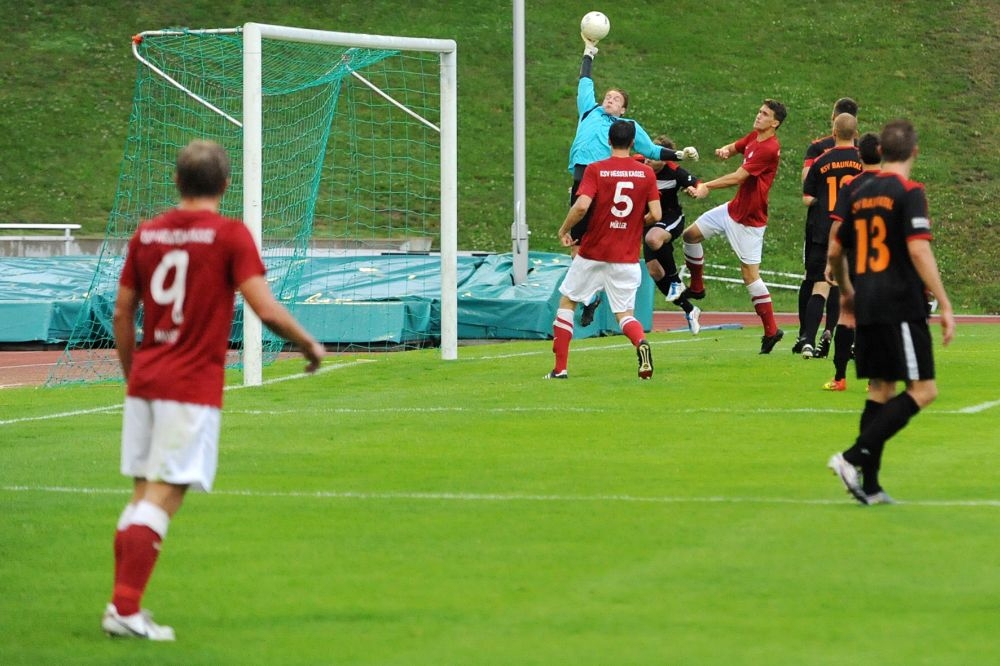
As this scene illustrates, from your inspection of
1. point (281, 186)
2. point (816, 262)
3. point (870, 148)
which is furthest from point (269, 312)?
point (281, 186)

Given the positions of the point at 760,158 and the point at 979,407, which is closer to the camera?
the point at 979,407

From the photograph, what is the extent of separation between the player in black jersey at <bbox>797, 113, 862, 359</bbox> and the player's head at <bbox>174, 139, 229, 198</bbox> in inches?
392

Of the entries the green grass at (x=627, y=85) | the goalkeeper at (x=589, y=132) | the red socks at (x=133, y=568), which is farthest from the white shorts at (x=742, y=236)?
the green grass at (x=627, y=85)

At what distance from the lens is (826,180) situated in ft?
49.6

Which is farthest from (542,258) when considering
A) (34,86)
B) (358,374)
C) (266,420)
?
(34,86)

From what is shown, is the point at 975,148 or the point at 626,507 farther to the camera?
the point at 975,148

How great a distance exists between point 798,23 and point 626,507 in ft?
126

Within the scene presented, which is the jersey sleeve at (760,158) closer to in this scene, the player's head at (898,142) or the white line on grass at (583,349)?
the white line on grass at (583,349)

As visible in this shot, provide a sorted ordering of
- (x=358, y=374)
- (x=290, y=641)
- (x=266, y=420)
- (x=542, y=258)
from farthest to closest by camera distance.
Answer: (x=542, y=258), (x=358, y=374), (x=266, y=420), (x=290, y=641)

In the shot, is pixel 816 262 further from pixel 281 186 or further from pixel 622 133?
pixel 281 186

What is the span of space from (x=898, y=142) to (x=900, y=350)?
39.8 inches

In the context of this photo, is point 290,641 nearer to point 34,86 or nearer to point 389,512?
point 389,512

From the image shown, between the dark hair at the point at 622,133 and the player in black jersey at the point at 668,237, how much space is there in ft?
12.2

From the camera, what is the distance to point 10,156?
3694 centimetres
